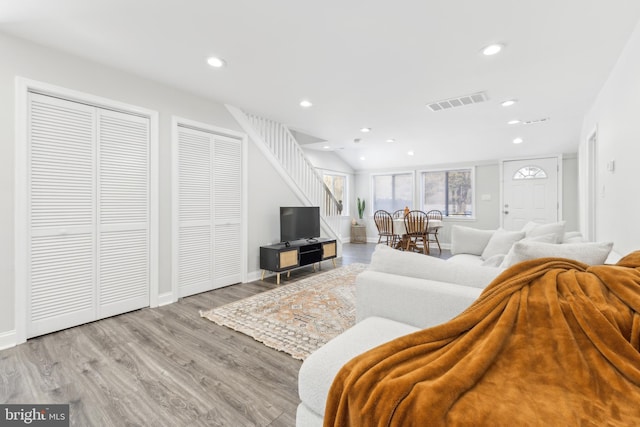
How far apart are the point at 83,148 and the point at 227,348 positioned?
2181mm

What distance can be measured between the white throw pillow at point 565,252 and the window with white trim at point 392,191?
20.2 feet

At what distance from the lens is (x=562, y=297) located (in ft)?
3.47

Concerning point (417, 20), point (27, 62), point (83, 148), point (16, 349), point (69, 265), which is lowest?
point (16, 349)

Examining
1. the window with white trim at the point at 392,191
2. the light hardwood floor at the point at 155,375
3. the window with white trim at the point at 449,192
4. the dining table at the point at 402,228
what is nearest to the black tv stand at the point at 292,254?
the light hardwood floor at the point at 155,375

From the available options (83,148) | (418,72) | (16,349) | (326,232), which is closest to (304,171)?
(326,232)

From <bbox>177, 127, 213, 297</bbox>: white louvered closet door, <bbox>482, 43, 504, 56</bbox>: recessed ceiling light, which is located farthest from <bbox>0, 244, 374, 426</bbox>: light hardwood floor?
<bbox>482, 43, 504, 56</bbox>: recessed ceiling light

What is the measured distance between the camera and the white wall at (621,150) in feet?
6.60

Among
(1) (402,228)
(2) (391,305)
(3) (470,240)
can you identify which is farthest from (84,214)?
(1) (402,228)

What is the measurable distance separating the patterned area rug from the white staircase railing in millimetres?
1744

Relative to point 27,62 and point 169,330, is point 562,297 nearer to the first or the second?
point 169,330

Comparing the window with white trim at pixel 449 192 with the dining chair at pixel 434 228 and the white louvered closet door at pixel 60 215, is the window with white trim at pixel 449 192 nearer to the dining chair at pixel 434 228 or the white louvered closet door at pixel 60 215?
the dining chair at pixel 434 228

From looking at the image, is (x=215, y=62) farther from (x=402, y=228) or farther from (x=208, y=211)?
(x=402, y=228)

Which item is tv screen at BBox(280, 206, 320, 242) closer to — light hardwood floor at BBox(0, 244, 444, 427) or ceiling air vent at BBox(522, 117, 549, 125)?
light hardwood floor at BBox(0, 244, 444, 427)

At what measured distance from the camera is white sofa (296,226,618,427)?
111 centimetres
